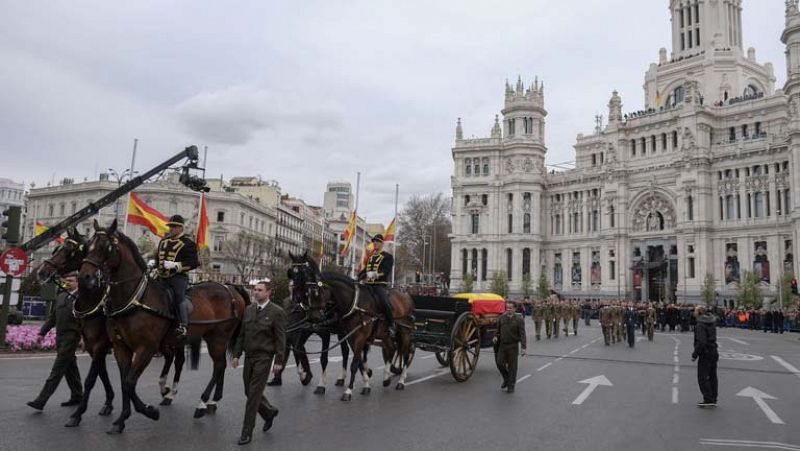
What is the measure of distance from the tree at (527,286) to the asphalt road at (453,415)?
2195 inches

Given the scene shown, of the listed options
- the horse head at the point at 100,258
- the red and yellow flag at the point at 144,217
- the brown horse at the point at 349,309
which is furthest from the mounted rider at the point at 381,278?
the red and yellow flag at the point at 144,217

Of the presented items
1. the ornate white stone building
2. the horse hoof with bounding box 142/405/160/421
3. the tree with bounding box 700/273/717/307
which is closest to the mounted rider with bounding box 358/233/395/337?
the horse hoof with bounding box 142/405/160/421

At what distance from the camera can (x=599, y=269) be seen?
71000 millimetres

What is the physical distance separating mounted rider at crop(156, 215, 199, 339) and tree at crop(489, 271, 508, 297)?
6314 cm

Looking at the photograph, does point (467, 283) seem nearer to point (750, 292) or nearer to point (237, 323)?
point (750, 292)

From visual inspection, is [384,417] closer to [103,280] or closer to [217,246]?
[103,280]

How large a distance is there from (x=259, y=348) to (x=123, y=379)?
2051 mm

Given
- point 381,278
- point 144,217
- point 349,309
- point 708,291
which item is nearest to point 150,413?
point 349,309

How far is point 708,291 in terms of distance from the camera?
188ft

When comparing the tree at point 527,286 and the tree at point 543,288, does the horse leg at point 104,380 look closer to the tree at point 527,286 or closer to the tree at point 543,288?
the tree at point 543,288

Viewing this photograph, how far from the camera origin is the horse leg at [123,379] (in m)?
7.56

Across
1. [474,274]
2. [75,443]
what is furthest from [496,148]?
[75,443]

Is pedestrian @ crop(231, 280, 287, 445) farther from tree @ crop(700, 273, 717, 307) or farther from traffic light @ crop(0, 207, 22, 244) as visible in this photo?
tree @ crop(700, 273, 717, 307)

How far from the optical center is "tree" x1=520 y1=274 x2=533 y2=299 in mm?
71188
